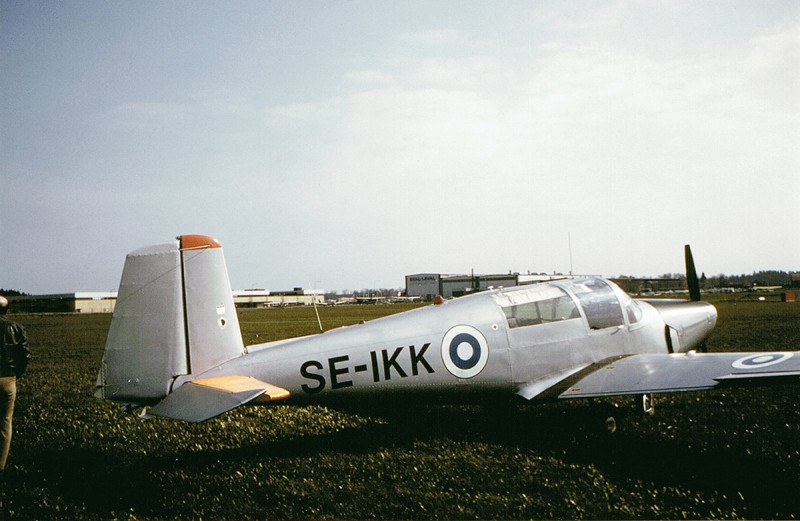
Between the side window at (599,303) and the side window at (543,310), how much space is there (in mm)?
208

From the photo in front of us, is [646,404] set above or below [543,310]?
below

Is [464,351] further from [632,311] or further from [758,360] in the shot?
[758,360]

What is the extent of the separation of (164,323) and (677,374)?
5.02 m

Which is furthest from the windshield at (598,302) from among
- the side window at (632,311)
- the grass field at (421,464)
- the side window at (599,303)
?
the grass field at (421,464)

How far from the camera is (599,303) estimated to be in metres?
6.23

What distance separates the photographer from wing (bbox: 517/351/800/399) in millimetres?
4809

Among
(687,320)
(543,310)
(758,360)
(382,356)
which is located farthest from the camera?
(687,320)

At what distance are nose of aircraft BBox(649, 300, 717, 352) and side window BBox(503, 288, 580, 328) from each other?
6.61ft

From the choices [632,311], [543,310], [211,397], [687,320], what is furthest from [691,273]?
[211,397]

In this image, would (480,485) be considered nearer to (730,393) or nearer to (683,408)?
(683,408)

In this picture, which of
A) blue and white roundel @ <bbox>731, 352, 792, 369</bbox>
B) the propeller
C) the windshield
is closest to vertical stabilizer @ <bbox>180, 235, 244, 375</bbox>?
the windshield

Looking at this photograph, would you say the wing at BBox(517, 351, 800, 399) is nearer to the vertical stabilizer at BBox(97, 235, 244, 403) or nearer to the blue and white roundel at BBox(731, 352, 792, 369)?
the blue and white roundel at BBox(731, 352, 792, 369)

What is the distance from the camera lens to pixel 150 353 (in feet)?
15.1

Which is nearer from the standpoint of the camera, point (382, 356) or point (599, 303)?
point (382, 356)
